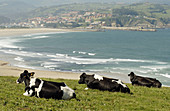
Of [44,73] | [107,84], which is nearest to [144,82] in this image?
[107,84]

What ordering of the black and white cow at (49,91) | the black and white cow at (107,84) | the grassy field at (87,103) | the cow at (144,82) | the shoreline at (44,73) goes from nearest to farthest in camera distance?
the grassy field at (87,103)
the black and white cow at (49,91)
the black and white cow at (107,84)
the cow at (144,82)
the shoreline at (44,73)

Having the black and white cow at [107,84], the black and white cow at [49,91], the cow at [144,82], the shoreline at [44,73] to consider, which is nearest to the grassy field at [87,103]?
the black and white cow at [49,91]

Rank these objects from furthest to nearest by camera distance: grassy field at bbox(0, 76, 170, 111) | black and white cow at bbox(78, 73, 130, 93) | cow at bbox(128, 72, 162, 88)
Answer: cow at bbox(128, 72, 162, 88) → black and white cow at bbox(78, 73, 130, 93) → grassy field at bbox(0, 76, 170, 111)

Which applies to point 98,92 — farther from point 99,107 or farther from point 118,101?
point 99,107

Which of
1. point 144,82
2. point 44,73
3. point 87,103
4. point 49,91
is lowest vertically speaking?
point 44,73

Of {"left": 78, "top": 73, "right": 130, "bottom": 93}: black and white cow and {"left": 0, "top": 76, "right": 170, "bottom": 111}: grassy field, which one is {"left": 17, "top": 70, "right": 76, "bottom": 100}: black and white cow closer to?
{"left": 0, "top": 76, "right": 170, "bottom": 111}: grassy field

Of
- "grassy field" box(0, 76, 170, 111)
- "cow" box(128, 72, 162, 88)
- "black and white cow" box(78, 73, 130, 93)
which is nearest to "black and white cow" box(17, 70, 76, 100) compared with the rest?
"grassy field" box(0, 76, 170, 111)

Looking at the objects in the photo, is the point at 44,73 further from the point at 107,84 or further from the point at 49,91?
the point at 49,91

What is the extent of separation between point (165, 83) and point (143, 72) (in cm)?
886

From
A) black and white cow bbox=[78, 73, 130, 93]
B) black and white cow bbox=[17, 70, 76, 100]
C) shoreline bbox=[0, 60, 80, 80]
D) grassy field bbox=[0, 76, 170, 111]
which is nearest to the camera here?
grassy field bbox=[0, 76, 170, 111]

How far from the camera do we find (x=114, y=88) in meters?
16.8

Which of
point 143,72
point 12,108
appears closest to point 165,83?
point 143,72

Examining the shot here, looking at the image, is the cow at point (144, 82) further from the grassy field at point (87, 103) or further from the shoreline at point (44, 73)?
the shoreline at point (44, 73)

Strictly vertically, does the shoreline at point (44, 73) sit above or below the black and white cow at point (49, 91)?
below
